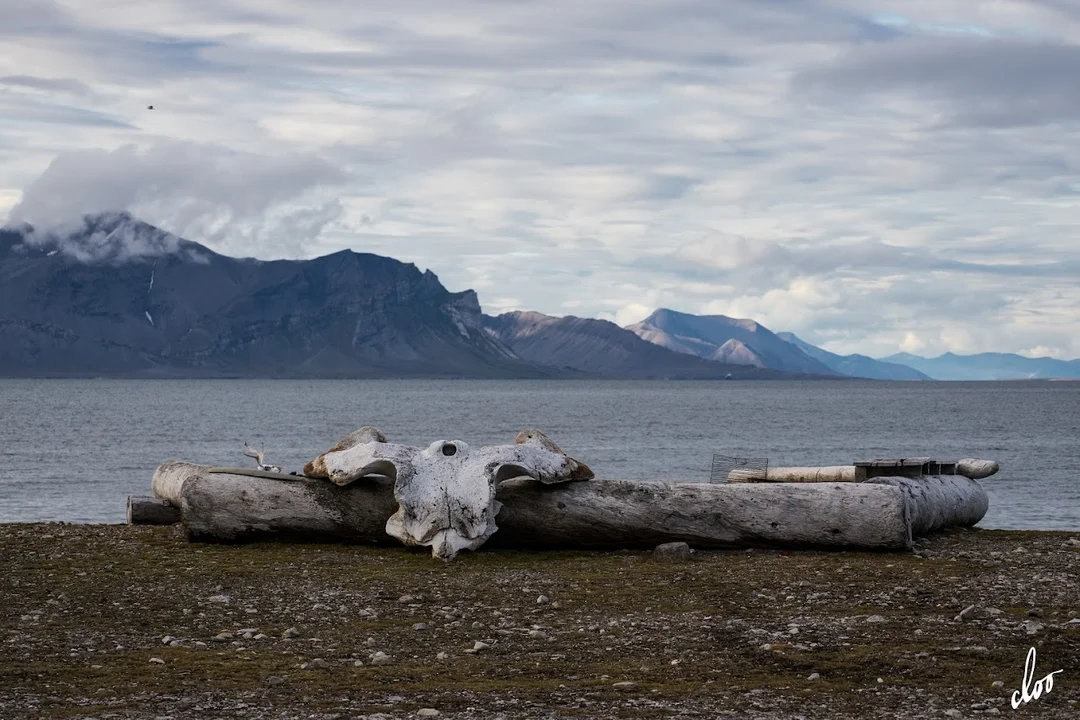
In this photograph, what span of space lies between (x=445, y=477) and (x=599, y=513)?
6.50ft

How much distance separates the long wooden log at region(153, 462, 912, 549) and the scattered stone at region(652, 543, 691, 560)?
1.32 ft

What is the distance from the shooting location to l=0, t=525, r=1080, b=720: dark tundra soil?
9.78 metres

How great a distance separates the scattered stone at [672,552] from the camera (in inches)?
639

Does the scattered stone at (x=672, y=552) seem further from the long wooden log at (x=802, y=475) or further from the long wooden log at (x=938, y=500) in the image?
the long wooden log at (x=802, y=475)

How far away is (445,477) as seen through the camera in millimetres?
16562

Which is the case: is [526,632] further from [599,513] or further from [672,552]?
[599,513]

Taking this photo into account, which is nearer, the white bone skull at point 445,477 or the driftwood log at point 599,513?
the white bone skull at point 445,477

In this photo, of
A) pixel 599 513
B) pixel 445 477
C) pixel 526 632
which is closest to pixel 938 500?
pixel 599 513

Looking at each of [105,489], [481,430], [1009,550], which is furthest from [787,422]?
[1009,550]

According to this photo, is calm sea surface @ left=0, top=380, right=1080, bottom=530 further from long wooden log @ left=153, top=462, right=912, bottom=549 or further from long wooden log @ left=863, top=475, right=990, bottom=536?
long wooden log @ left=153, top=462, right=912, bottom=549
